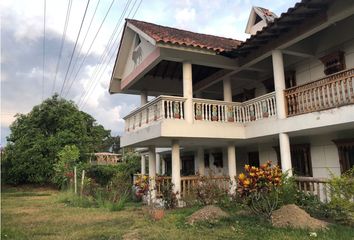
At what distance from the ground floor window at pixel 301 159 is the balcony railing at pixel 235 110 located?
2113mm

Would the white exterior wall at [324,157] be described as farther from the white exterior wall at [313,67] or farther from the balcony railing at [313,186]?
the white exterior wall at [313,67]

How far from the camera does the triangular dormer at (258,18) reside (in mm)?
15586

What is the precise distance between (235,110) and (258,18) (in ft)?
22.1

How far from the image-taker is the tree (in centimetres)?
2666

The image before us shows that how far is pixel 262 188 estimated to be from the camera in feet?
25.7

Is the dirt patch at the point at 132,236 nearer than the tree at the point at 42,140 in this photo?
Yes

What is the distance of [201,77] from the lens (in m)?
15.5

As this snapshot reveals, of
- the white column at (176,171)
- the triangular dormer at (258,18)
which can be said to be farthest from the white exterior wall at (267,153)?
the triangular dormer at (258,18)

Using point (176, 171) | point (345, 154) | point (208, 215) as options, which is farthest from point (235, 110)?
point (208, 215)

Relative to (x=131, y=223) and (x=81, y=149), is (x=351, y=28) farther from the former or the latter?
(x=81, y=149)

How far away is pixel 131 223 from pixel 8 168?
72.5 ft

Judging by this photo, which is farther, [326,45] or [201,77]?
[201,77]

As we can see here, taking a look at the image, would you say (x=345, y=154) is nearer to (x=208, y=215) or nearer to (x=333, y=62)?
(x=333, y=62)

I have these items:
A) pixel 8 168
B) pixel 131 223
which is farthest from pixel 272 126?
pixel 8 168
